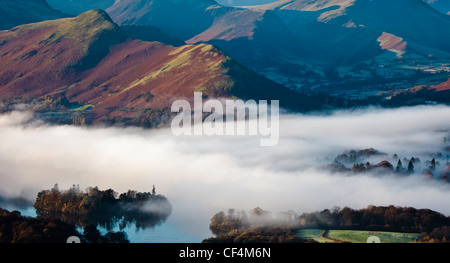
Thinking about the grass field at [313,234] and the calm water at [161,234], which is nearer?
the grass field at [313,234]

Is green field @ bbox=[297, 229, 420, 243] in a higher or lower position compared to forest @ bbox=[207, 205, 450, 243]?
lower

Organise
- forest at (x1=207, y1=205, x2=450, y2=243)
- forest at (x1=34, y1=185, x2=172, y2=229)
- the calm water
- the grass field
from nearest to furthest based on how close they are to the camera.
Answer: the grass field < forest at (x1=207, y1=205, x2=450, y2=243) < the calm water < forest at (x1=34, y1=185, x2=172, y2=229)

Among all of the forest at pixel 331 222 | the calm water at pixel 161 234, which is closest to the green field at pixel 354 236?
the forest at pixel 331 222

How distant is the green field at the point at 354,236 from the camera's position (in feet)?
346

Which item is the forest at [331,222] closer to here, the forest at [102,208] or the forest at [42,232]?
the forest at [102,208]

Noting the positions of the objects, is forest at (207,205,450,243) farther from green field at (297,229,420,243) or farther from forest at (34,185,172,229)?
forest at (34,185,172,229)

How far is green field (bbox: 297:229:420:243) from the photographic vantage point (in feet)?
346

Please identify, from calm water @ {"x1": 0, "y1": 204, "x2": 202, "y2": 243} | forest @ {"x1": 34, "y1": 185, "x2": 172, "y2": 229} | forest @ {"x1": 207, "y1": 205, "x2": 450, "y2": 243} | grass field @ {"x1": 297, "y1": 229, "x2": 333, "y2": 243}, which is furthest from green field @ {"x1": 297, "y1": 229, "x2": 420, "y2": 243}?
forest @ {"x1": 34, "y1": 185, "x2": 172, "y2": 229}

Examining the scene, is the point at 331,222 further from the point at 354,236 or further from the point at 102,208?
the point at 102,208

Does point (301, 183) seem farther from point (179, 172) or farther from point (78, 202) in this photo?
point (78, 202)

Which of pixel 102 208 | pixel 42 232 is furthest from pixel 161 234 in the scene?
pixel 42 232

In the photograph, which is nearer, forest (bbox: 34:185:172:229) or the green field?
the green field

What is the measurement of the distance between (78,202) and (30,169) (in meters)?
66.5
